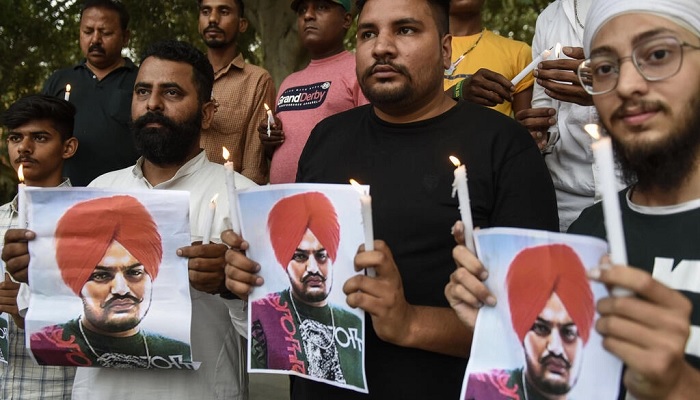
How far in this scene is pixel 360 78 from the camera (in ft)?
8.80

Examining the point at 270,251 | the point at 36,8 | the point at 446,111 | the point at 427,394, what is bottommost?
the point at 427,394

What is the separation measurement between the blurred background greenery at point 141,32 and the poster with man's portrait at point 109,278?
535 cm

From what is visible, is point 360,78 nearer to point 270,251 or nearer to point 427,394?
point 270,251

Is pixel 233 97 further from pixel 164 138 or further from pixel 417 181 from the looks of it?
pixel 417 181

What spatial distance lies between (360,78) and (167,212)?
2.81 feet

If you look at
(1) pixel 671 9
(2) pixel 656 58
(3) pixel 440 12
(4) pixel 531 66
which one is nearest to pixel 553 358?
(2) pixel 656 58

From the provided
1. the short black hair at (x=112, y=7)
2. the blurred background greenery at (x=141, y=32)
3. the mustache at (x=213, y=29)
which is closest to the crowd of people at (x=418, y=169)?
the mustache at (x=213, y=29)

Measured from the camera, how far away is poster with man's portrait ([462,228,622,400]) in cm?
170

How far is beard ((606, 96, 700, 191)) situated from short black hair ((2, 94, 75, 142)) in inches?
126

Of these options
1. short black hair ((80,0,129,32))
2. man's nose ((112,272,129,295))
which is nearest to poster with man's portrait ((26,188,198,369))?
man's nose ((112,272,129,295))

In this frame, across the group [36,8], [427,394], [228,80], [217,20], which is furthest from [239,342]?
[36,8]

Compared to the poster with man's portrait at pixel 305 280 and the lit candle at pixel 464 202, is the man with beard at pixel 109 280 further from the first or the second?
the lit candle at pixel 464 202

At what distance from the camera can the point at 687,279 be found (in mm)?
1758

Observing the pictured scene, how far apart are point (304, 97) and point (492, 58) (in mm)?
1200
